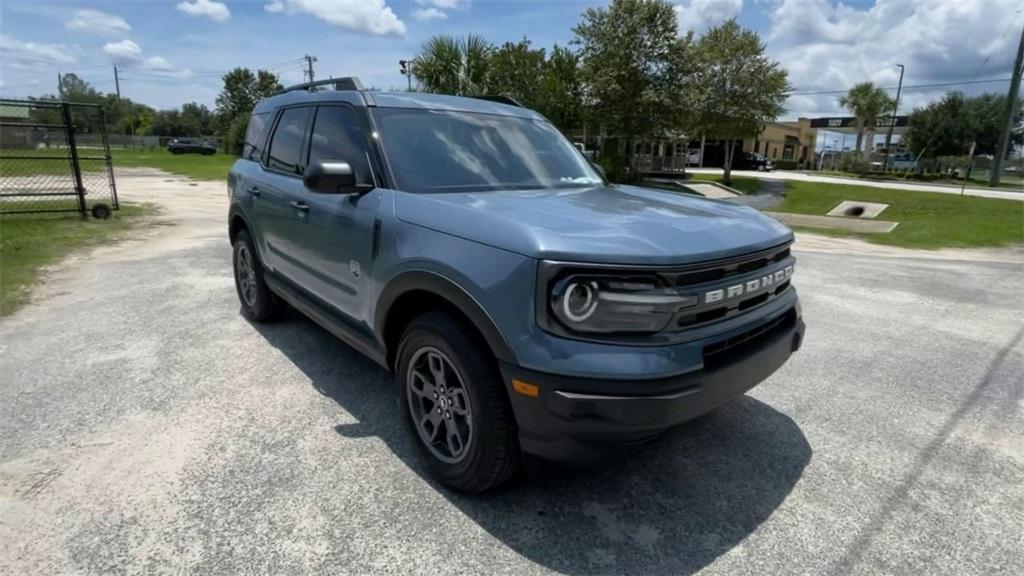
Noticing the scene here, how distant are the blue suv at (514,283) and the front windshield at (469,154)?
12 millimetres

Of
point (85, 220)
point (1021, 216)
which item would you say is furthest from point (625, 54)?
point (85, 220)

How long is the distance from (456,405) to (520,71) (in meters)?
20.9

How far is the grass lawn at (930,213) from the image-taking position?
12633 mm

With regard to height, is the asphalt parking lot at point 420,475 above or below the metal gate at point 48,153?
below

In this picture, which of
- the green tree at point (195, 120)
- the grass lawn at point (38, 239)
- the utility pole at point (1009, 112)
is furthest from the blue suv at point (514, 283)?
the green tree at point (195, 120)

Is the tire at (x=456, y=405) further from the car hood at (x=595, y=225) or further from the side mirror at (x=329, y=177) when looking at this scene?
the side mirror at (x=329, y=177)

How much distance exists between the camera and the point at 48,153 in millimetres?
15172

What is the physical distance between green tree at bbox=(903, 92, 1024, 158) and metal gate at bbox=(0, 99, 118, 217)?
173ft

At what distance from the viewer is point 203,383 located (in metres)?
3.81

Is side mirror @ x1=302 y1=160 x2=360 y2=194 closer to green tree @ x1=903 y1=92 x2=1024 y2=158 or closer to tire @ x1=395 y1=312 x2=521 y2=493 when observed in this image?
tire @ x1=395 y1=312 x2=521 y2=493

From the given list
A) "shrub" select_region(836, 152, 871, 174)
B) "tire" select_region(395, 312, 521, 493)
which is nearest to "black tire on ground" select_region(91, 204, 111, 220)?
"tire" select_region(395, 312, 521, 493)

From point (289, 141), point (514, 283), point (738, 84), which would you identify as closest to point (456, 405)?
Result: point (514, 283)

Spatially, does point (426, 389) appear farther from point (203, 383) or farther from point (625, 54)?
point (625, 54)

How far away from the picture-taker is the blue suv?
2105 mm
